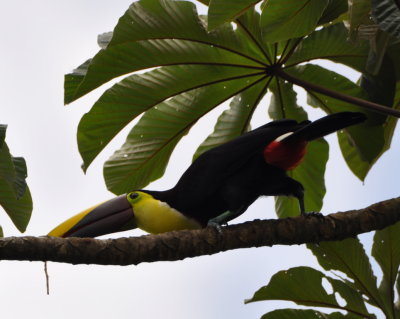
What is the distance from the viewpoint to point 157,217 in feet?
10.8

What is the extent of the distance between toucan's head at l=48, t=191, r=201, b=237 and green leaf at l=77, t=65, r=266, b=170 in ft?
1.52

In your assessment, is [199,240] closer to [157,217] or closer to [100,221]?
[157,217]

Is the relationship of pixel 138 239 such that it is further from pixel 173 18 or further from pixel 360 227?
pixel 173 18

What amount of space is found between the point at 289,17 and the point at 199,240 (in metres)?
1.10

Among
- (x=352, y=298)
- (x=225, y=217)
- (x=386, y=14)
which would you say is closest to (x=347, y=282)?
(x=352, y=298)

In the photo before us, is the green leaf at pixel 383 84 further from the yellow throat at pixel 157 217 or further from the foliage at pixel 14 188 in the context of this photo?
the foliage at pixel 14 188

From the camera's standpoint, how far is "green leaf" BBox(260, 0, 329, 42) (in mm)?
3184

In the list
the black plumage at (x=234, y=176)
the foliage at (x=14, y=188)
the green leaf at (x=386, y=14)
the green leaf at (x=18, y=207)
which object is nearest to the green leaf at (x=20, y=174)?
the foliage at (x=14, y=188)

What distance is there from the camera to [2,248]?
2410 millimetres

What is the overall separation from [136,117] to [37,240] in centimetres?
141

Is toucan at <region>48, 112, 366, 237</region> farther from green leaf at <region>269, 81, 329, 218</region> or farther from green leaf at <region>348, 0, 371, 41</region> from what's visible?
green leaf at <region>269, 81, 329, 218</region>

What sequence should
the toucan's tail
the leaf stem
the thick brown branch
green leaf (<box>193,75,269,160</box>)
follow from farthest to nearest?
green leaf (<box>193,75,269,160</box>) < the leaf stem < the toucan's tail < the thick brown branch

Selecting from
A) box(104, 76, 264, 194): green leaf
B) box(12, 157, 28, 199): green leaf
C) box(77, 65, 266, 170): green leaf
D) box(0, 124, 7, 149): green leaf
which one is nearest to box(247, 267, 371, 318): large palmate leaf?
box(104, 76, 264, 194): green leaf

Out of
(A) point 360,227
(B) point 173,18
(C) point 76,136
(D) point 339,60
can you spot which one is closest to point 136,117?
(C) point 76,136
